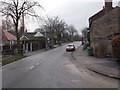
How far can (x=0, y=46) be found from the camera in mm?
34188

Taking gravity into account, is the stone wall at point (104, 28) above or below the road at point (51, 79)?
above

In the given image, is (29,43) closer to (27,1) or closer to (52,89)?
(27,1)

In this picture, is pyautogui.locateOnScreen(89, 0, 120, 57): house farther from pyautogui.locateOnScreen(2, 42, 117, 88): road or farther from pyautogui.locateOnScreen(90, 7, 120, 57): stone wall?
pyautogui.locateOnScreen(2, 42, 117, 88): road

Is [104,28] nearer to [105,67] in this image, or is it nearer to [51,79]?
[105,67]

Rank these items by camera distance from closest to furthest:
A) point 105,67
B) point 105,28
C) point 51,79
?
1. point 51,79
2. point 105,67
3. point 105,28

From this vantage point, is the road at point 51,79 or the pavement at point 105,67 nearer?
the road at point 51,79

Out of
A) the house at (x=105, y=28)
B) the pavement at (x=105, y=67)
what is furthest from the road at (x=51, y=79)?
the house at (x=105, y=28)

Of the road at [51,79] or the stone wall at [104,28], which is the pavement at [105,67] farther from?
the stone wall at [104,28]

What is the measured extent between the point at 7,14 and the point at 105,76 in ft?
65.7

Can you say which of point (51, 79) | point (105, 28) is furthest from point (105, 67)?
point (105, 28)

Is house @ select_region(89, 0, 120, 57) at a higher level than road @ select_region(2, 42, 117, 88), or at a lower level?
higher

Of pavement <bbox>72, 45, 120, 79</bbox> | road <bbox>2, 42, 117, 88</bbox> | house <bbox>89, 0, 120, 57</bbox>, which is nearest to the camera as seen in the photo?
road <bbox>2, 42, 117, 88</bbox>

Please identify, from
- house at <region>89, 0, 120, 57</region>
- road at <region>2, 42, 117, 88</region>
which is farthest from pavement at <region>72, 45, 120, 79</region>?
house at <region>89, 0, 120, 57</region>

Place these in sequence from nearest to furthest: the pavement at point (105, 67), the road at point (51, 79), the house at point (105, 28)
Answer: the road at point (51, 79), the pavement at point (105, 67), the house at point (105, 28)
